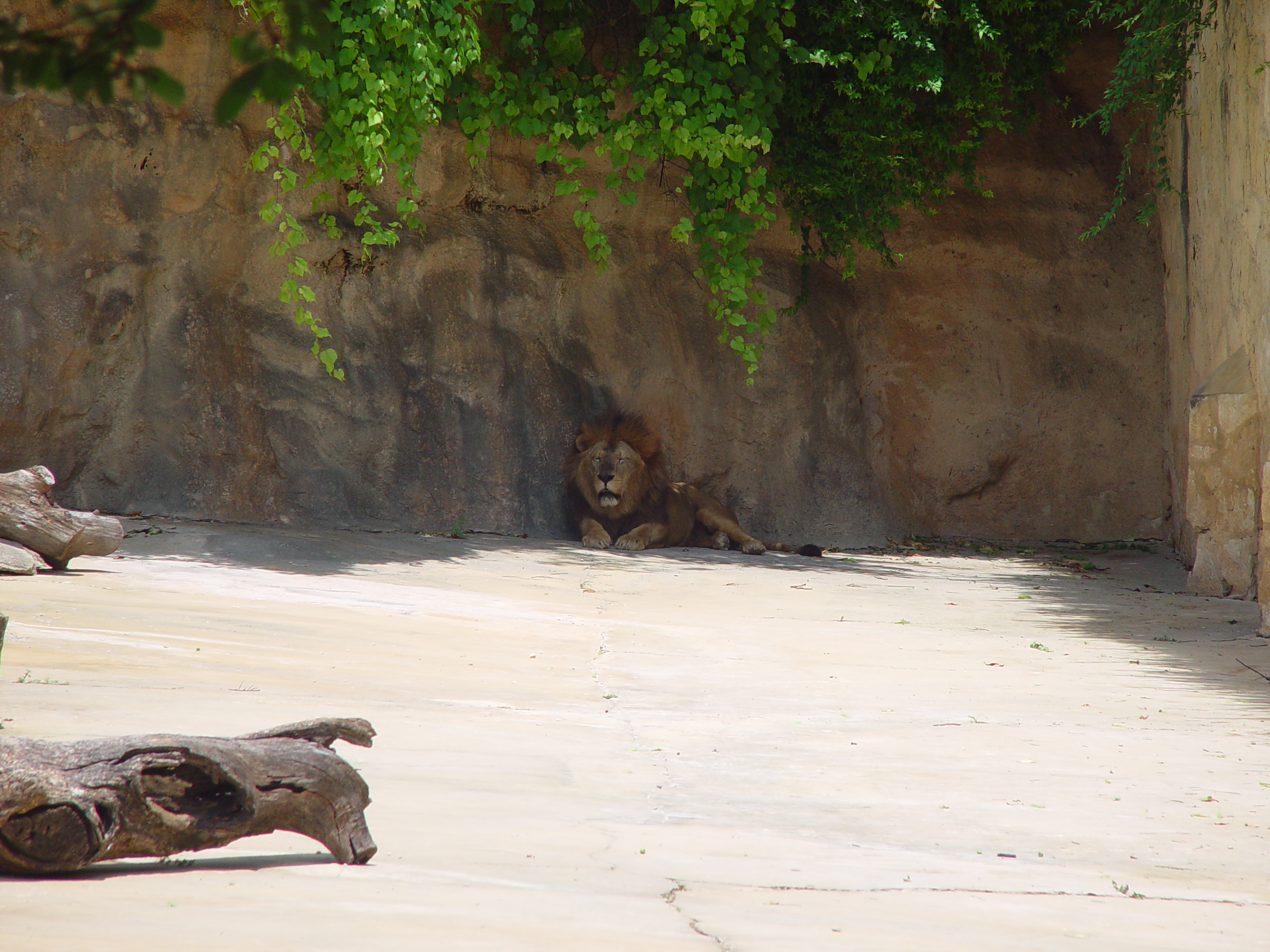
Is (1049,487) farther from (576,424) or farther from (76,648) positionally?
(76,648)

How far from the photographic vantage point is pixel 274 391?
9.43 m

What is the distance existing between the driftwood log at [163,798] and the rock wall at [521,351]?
710 cm

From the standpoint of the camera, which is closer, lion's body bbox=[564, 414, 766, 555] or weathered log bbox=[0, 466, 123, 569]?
weathered log bbox=[0, 466, 123, 569]

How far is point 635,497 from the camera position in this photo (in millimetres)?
10461

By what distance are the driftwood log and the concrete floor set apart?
6 centimetres

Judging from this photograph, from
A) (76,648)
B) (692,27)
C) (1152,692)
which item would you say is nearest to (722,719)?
(1152,692)

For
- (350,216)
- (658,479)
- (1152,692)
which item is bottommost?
(1152,692)

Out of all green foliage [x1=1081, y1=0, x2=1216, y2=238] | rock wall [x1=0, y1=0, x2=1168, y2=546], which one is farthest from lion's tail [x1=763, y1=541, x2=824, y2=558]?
green foliage [x1=1081, y1=0, x2=1216, y2=238]

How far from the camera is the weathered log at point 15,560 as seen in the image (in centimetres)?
543

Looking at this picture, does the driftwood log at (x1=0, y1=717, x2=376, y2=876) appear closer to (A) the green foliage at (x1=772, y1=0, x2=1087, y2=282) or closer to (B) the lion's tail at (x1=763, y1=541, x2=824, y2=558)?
(B) the lion's tail at (x1=763, y1=541, x2=824, y2=558)

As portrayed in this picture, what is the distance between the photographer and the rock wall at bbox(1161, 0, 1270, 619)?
6512 millimetres

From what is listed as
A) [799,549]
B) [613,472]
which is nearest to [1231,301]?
[799,549]

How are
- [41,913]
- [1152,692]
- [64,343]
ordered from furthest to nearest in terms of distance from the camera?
[64,343] < [1152,692] < [41,913]

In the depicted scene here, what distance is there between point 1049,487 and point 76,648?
9.68 m
